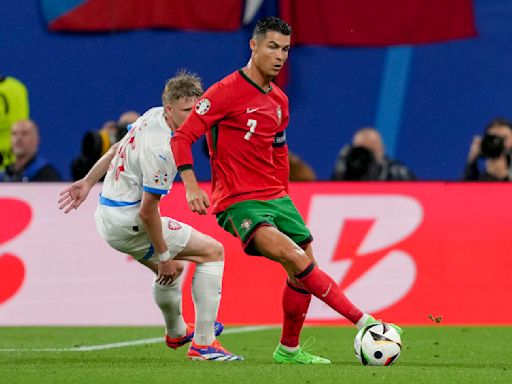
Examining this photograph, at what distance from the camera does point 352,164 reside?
12547mm

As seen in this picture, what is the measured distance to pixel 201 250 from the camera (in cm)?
845

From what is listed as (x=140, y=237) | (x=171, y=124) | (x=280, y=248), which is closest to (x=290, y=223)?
(x=280, y=248)

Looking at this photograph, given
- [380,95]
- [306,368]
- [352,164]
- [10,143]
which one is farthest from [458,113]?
[306,368]

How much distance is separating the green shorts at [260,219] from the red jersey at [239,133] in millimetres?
42

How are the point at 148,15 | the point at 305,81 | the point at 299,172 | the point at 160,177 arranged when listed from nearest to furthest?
1. the point at 160,177
2. the point at 299,172
3. the point at 148,15
4. the point at 305,81

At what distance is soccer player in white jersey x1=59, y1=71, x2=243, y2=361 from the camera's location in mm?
8133

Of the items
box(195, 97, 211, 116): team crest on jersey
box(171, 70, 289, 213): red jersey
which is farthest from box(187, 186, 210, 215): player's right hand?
box(195, 97, 211, 116): team crest on jersey

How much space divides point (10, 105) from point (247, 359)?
655cm

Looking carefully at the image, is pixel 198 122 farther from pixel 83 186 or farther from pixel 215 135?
pixel 83 186

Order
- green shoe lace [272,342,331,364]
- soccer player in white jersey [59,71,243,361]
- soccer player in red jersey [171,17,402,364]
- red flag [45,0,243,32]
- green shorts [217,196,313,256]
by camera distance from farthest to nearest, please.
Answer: red flag [45,0,243,32] < soccer player in white jersey [59,71,243,361] < green shoe lace [272,342,331,364] < green shorts [217,196,313,256] < soccer player in red jersey [171,17,402,364]

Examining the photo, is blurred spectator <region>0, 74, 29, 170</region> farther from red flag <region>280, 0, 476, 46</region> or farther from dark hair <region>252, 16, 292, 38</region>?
dark hair <region>252, 16, 292, 38</region>

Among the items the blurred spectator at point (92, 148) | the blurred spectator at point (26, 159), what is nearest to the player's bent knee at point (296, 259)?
the blurred spectator at point (92, 148)

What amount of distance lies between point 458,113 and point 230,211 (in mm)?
7085

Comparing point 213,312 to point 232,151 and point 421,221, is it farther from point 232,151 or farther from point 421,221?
point 421,221
